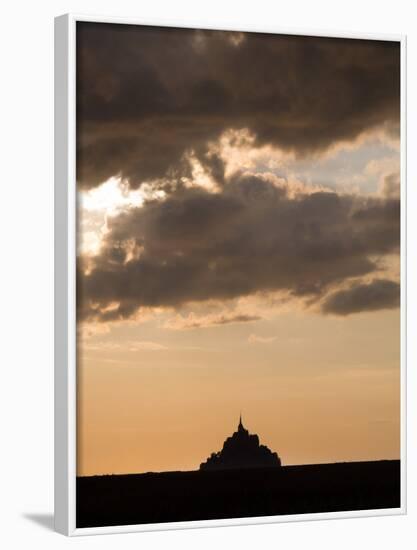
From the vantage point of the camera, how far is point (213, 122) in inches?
453

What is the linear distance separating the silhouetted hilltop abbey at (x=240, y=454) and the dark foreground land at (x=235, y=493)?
5 centimetres

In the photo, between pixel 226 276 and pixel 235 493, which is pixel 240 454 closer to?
pixel 235 493

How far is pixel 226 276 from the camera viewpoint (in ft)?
37.9

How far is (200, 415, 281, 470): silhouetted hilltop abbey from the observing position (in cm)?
1153

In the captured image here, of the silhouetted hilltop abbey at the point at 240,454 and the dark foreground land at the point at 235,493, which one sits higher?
the silhouetted hilltop abbey at the point at 240,454

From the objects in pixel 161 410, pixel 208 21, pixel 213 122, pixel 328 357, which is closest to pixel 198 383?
pixel 161 410

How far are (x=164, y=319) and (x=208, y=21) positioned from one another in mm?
2220

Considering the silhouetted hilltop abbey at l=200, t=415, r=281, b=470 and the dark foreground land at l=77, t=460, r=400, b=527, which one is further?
the silhouetted hilltop abbey at l=200, t=415, r=281, b=470

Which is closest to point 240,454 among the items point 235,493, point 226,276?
point 235,493

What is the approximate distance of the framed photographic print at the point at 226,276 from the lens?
1117 cm

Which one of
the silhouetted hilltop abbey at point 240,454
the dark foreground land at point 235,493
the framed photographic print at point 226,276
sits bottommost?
the dark foreground land at point 235,493

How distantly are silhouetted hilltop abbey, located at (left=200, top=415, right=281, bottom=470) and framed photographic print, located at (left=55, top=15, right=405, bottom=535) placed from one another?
1cm

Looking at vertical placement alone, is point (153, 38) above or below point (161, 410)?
above
